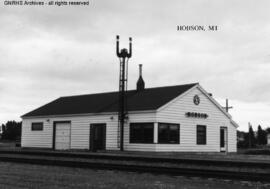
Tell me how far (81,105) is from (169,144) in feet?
33.5

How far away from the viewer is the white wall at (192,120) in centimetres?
2961

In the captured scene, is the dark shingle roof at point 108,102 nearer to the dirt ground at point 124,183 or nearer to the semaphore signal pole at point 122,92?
the semaphore signal pole at point 122,92

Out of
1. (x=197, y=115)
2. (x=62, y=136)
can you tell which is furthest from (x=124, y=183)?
(x=62, y=136)

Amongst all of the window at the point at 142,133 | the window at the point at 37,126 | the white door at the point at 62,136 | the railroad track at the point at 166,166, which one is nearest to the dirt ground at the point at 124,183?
the railroad track at the point at 166,166

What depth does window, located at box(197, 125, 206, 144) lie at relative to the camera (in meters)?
32.0

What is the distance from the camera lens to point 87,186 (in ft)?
34.7

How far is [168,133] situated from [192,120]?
290cm

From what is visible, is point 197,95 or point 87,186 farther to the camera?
point 197,95

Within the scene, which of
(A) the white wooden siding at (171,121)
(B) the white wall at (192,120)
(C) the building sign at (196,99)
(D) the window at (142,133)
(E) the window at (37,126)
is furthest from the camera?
(E) the window at (37,126)

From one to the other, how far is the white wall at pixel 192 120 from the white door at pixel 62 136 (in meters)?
9.23

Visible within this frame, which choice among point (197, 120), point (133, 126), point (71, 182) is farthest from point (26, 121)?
point (71, 182)

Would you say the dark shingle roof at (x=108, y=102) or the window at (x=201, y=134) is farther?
the window at (x=201, y=134)

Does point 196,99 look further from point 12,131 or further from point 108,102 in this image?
point 12,131

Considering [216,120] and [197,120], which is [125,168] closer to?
[197,120]
